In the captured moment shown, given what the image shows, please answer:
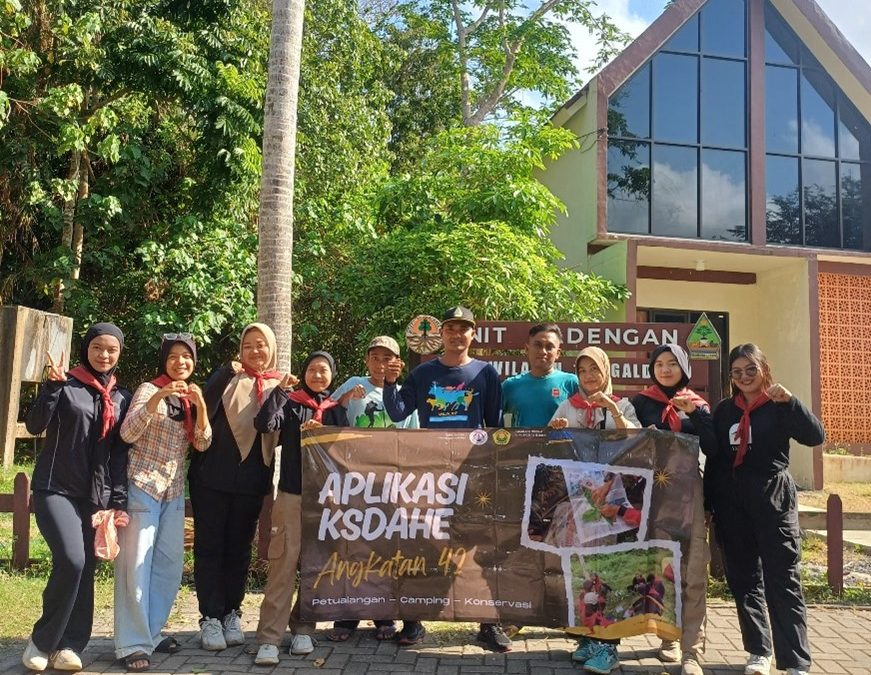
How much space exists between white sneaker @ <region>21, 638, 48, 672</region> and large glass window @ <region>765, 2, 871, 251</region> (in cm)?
1304

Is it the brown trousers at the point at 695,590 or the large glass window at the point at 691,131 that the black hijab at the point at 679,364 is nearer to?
the brown trousers at the point at 695,590

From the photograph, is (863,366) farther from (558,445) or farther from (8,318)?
(8,318)

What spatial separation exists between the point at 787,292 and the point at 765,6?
504 cm

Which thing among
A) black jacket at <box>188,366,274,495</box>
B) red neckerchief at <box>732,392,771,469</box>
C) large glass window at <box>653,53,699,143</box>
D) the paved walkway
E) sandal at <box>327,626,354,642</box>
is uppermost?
large glass window at <box>653,53,699,143</box>

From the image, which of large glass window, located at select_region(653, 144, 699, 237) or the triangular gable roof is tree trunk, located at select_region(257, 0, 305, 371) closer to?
the triangular gable roof

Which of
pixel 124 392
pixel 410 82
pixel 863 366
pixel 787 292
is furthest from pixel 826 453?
pixel 410 82

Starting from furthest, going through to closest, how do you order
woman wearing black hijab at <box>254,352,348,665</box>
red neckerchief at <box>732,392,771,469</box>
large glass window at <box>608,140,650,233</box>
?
large glass window at <box>608,140,650,233</box> → woman wearing black hijab at <box>254,352,348,665</box> → red neckerchief at <box>732,392,771,469</box>

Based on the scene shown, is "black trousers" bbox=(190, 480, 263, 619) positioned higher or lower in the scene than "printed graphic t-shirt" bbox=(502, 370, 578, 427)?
lower

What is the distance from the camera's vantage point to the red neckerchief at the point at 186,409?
179 inches

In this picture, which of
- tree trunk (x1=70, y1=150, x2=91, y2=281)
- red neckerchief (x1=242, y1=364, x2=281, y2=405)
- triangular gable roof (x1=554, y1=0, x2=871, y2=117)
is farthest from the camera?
triangular gable roof (x1=554, y1=0, x2=871, y2=117)

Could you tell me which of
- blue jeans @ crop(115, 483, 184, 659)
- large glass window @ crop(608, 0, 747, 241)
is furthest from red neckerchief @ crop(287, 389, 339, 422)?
large glass window @ crop(608, 0, 747, 241)

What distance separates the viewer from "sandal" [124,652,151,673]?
4301mm

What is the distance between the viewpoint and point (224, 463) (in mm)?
4617

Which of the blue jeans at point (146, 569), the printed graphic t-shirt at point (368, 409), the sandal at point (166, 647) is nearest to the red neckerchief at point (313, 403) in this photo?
the printed graphic t-shirt at point (368, 409)
